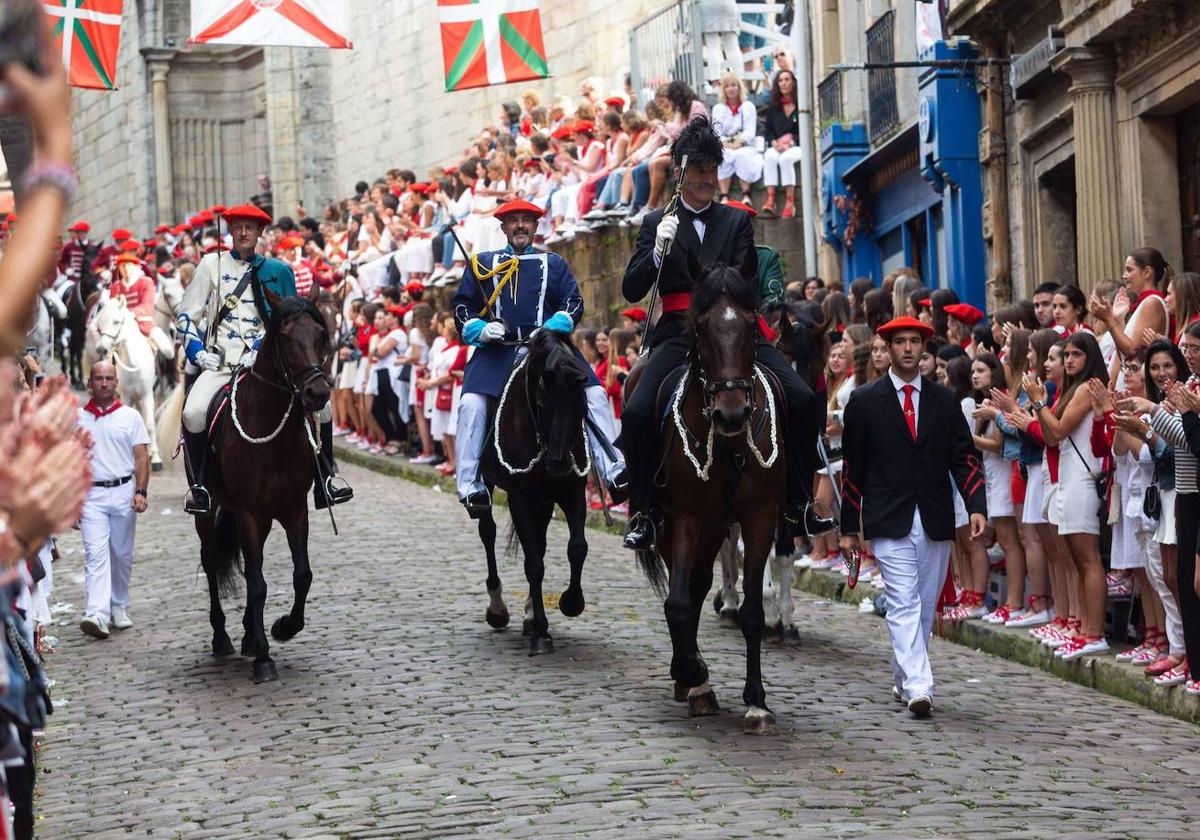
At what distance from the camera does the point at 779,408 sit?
10.8m

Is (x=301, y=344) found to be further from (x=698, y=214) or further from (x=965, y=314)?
(x=965, y=314)

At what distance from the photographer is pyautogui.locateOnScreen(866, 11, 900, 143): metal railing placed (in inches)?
995

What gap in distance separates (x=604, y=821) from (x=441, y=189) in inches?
974

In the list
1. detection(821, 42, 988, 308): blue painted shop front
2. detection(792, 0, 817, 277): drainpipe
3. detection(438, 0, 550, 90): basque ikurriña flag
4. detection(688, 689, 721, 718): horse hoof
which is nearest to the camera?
detection(688, 689, 721, 718): horse hoof

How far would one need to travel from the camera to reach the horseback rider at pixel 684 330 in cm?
1091

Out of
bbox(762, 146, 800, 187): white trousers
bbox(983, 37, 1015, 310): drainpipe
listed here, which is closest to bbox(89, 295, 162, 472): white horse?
bbox(762, 146, 800, 187): white trousers

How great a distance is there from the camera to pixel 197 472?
43.8 feet

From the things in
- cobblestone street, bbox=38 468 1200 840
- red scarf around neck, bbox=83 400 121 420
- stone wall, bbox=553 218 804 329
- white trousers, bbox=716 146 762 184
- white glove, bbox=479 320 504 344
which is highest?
white trousers, bbox=716 146 762 184

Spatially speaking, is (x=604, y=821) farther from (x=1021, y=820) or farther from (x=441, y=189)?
(x=441, y=189)

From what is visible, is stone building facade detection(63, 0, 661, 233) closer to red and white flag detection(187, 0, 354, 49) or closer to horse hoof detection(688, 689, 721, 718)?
red and white flag detection(187, 0, 354, 49)

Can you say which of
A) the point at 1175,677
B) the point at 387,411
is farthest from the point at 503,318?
the point at 387,411

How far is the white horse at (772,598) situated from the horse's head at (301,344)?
9.66ft

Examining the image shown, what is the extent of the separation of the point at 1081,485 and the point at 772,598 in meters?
2.20

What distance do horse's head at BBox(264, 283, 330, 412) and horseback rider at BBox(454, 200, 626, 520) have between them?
118 cm
